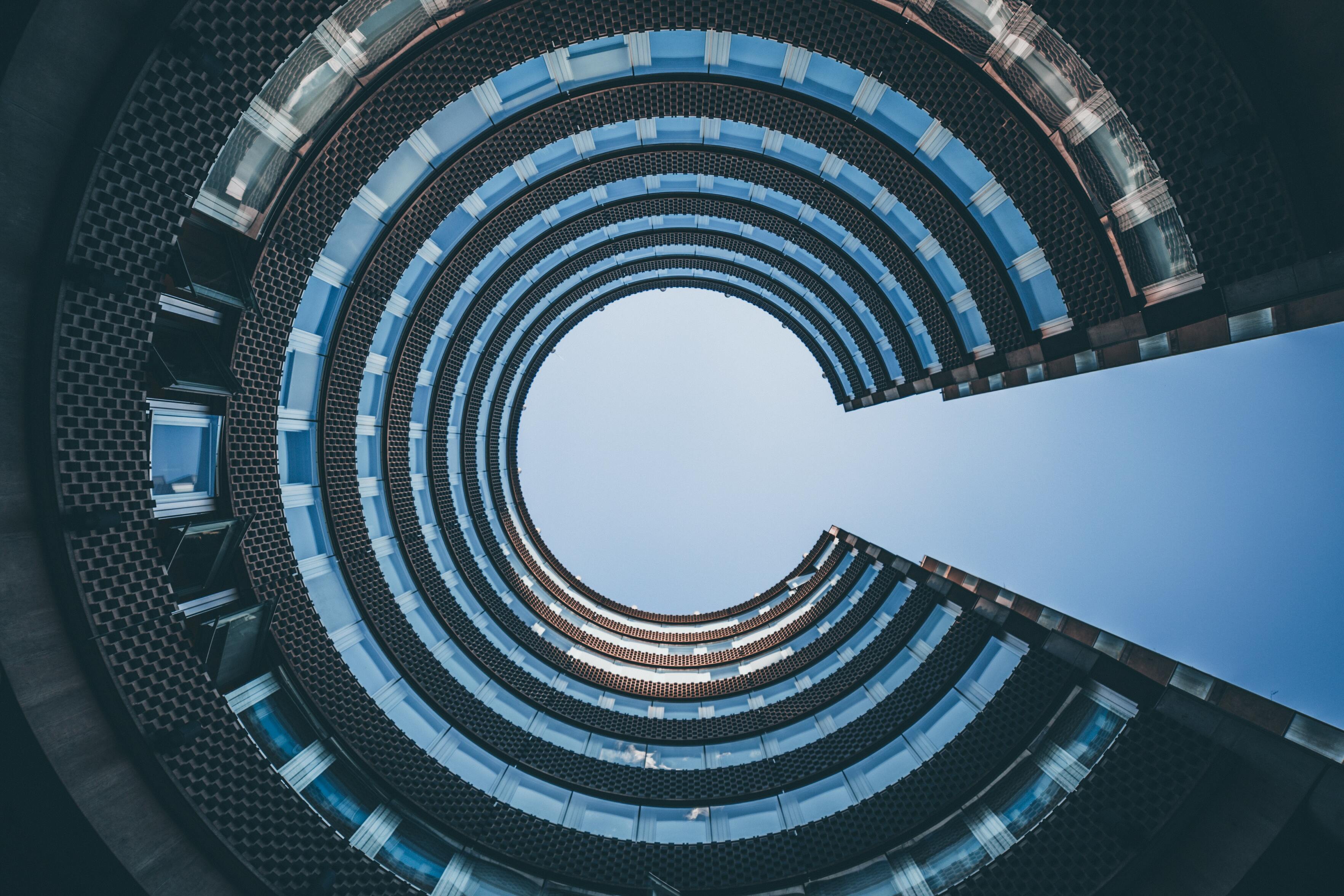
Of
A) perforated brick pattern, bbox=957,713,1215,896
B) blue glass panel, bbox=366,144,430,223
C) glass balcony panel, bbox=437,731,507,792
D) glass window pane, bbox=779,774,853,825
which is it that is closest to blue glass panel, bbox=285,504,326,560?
glass balcony panel, bbox=437,731,507,792

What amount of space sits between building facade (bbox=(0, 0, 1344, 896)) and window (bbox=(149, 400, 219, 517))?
0.09 m

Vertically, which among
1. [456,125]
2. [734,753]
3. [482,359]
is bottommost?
[734,753]

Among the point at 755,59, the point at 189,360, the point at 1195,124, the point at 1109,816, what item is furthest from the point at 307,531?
the point at 1195,124

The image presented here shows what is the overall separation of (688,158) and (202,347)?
14.5 metres

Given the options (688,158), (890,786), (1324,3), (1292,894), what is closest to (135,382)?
(688,158)

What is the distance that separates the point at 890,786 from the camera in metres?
14.9

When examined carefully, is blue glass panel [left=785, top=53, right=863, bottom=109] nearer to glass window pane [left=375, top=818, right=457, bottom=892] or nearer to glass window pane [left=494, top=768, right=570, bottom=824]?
glass window pane [left=375, top=818, right=457, bottom=892]

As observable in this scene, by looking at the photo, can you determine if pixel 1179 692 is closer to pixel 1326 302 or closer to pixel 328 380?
pixel 1326 302

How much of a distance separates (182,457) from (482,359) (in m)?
12.9

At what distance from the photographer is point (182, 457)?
10.1 meters

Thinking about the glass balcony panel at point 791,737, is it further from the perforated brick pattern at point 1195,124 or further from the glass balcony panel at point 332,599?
the perforated brick pattern at point 1195,124

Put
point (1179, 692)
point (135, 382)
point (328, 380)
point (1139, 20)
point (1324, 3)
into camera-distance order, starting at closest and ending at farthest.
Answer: point (1324, 3) < point (1139, 20) < point (135, 382) < point (1179, 692) < point (328, 380)

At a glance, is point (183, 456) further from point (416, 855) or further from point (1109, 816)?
point (1109, 816)

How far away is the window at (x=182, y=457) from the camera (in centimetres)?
962
